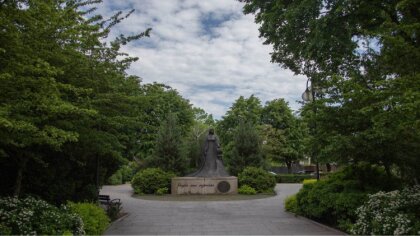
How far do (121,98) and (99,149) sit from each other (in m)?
1.48

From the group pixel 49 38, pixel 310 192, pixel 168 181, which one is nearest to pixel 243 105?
pixel 168 181

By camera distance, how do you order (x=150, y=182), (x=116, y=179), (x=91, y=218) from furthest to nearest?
(x=116, y=179) → (x=150, y=182) → (x=91, y=218)

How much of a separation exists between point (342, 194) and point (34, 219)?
25.7 ft

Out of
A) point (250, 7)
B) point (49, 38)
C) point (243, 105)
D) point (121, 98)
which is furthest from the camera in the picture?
point (243, 105)

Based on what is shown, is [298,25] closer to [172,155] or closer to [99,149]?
[99,149]

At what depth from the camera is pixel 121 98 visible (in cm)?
1098

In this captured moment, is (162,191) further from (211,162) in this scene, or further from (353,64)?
(353,64)

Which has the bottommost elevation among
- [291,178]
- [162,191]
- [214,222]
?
[214,222]

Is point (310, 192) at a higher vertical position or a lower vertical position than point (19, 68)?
lower

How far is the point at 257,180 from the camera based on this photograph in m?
26.2

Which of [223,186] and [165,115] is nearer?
[223,186]

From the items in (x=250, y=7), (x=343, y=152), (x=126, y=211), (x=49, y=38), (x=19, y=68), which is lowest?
(x=126, y=211)

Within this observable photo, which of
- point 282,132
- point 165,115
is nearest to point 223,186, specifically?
point 165,115

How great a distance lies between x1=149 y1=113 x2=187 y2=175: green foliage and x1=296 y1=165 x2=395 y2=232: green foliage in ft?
51.8
